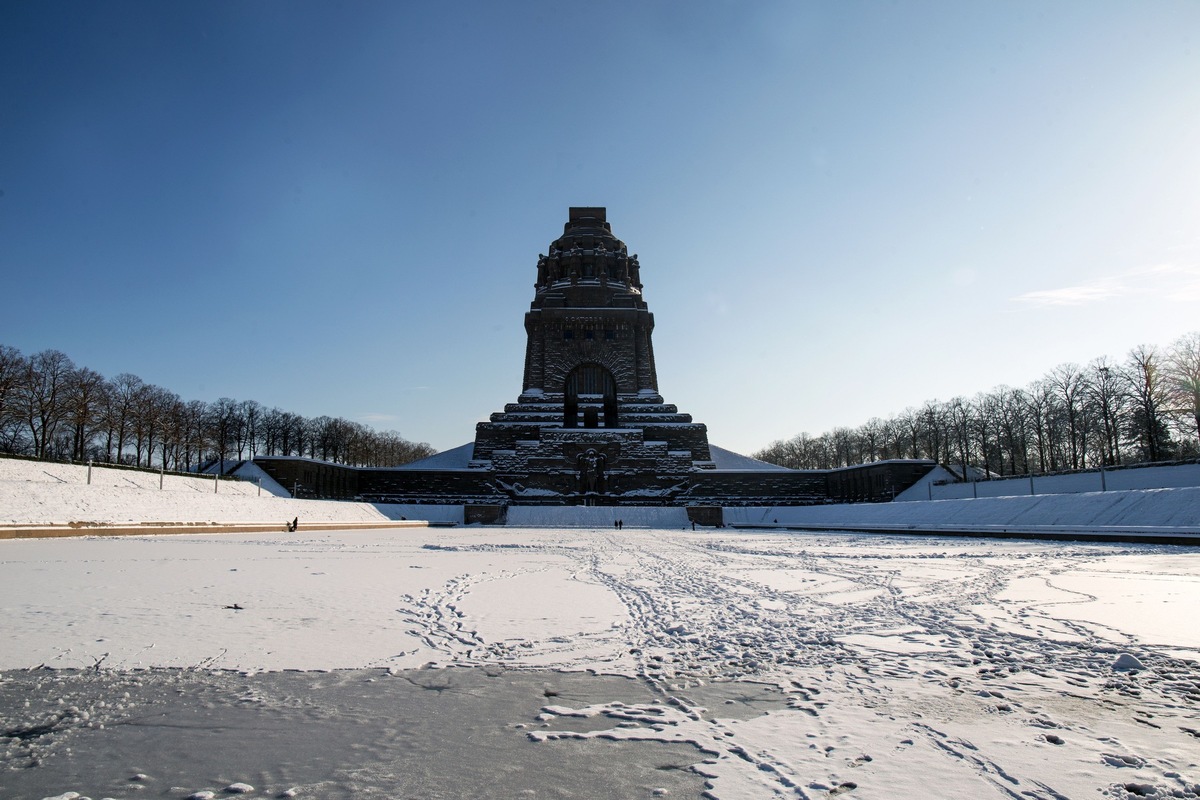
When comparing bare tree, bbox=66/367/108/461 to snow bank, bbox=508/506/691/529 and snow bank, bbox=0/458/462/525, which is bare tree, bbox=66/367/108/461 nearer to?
snow bank, bbox=0/458/462/525

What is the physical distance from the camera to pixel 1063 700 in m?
3.76

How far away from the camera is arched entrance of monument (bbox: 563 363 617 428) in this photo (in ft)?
175

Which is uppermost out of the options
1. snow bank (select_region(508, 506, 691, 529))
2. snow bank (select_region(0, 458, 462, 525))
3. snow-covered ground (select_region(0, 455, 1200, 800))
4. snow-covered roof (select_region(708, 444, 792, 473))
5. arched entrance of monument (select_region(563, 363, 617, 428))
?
arched entrance of monument (select_region(563, 363, 617, 428))

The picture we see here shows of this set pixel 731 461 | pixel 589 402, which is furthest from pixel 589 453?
pixel 731 461

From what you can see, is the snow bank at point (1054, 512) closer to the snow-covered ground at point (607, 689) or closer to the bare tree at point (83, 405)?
the snow-covered ground at point (607, 689)

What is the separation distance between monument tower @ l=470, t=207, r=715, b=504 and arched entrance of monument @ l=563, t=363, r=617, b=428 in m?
0.08

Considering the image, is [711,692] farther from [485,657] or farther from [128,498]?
[128,498]

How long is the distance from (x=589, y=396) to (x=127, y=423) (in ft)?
104

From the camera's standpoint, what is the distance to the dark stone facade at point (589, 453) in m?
45.3

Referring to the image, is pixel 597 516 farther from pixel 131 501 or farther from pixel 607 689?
pixel 607 689

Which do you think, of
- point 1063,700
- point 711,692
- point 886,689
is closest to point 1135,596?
point 1063,700

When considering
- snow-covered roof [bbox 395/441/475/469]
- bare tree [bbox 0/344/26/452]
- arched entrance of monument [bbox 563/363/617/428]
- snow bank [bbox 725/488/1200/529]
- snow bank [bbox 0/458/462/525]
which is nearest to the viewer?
snow bank [bbox 725/488/1200/529]

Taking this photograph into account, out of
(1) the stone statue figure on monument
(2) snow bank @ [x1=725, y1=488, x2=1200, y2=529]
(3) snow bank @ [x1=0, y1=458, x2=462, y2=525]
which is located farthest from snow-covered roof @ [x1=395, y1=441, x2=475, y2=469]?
(2) snow bank @ [x1=725, y1=488, x2=1200, y2=529]

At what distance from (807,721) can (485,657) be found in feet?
7.42
